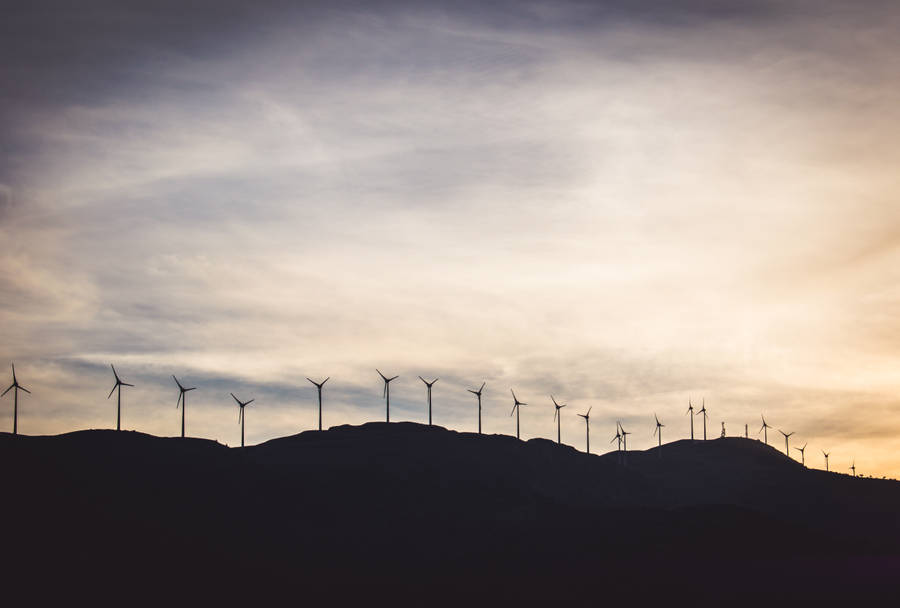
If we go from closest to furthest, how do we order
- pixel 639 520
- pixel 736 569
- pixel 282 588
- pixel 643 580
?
pixel 282 588, pixel 643 580, pixel 736 569, pixel 639 520

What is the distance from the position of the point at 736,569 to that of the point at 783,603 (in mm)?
25528

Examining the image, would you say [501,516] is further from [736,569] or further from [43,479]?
[43,479]

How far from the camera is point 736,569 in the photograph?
14312cm

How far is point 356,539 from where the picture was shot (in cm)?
15900

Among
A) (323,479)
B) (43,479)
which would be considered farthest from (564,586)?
(43,479)

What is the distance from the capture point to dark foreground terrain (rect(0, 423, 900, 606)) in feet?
401

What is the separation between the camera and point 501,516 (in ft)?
568

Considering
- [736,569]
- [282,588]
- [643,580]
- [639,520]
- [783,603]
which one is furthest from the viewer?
[639,520]

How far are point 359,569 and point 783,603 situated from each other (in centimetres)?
6074

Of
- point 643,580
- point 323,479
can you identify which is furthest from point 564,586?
point 323,479

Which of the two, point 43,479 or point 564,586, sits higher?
point 43,479

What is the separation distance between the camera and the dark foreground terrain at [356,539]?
401ft

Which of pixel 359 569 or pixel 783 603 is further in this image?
→ pixel 359 569

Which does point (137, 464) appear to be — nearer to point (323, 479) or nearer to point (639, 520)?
point (323, 479)
